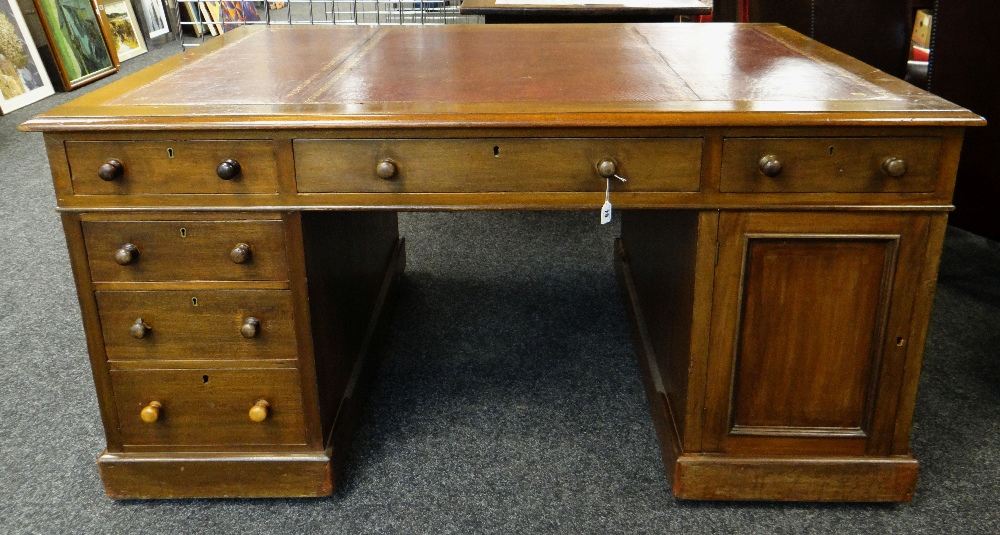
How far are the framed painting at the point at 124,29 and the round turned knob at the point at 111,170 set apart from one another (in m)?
4.70

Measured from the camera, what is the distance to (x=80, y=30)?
16.7 feet

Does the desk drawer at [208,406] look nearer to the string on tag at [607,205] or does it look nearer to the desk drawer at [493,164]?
the desk drawer at [493,164]

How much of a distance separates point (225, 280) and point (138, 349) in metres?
0.23

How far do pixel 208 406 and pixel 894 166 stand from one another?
4.47 feet

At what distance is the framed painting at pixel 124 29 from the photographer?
5.62 meters

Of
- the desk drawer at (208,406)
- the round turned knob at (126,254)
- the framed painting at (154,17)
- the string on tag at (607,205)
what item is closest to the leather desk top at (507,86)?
the string on tag at (607,205)

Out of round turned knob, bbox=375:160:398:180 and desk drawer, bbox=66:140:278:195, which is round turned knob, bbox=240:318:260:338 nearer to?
desk drawer, bbox=66:140:278:195

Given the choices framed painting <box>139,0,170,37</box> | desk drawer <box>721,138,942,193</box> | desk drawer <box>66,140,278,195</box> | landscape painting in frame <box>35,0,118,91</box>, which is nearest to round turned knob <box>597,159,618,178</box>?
desk drawer <box>721,138,942,193</box>

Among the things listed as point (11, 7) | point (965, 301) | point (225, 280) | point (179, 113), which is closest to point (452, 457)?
point (225, 280)

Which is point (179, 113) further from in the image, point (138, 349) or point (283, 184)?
point (138, 349)

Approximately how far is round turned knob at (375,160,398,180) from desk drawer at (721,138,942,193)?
22.9 inches

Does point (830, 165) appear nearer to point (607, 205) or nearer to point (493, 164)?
point (607, 205)

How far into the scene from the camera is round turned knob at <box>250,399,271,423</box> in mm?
1570

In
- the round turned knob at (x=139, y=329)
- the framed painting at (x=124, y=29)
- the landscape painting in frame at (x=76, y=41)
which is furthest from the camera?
the framed painting at (x=124, y=29)
